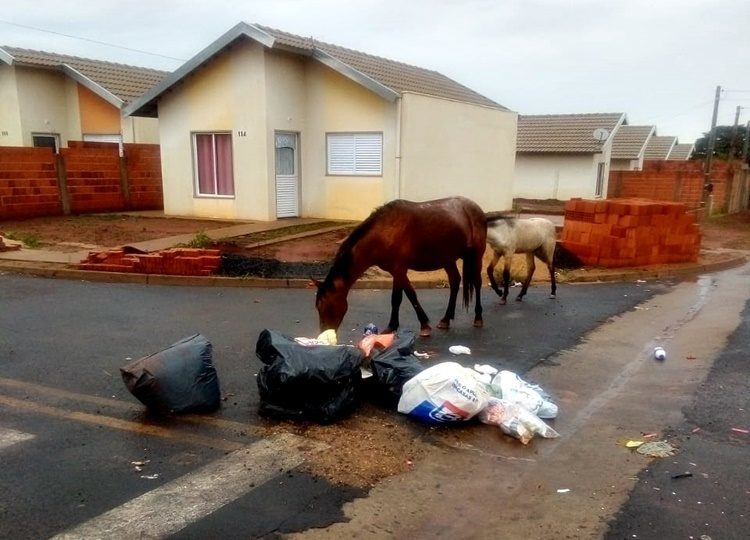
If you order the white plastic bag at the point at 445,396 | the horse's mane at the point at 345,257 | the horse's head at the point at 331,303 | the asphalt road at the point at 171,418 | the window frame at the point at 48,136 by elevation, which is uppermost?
the window frame at the point at 48,136

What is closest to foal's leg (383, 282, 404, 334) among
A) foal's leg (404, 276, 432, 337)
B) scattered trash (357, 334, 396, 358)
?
foal's leg (404, 276, 432, 337)

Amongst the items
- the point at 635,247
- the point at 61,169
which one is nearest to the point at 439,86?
the point at 635,247

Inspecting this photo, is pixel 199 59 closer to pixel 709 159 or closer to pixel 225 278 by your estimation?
pixel 225 278

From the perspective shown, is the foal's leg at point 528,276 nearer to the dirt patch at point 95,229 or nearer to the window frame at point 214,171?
the dirt patch at point 95,229

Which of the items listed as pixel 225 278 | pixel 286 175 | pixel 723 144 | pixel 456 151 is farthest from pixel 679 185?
pixel 723 144

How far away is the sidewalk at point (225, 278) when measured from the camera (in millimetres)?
9859

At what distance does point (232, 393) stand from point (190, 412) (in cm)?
52

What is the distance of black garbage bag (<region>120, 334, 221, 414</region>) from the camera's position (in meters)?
4.68

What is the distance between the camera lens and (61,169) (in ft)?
58.5

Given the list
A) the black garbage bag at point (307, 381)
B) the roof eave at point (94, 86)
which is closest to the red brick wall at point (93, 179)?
the roof eave at point (94, 86)

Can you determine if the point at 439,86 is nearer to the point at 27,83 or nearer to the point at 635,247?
the point at 635,247

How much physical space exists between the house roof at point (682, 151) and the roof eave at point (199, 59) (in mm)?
45232

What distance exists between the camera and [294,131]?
17.2 meters

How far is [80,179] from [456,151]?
37.5 ft
